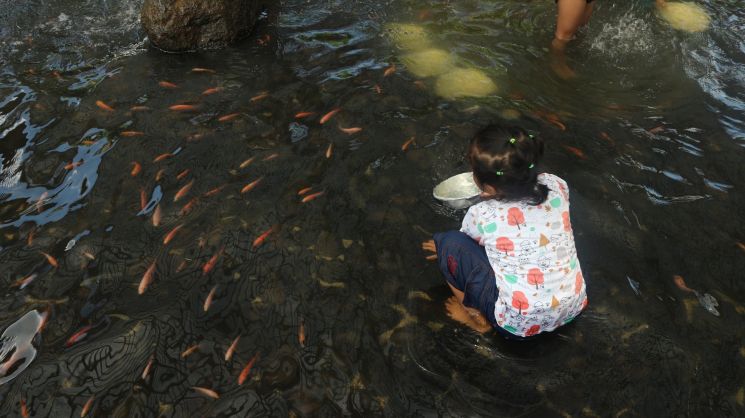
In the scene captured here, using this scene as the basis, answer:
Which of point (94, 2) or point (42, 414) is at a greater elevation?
point (94, 2)

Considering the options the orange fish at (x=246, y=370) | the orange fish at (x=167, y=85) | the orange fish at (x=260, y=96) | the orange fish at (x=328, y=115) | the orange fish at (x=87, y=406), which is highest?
the orange fish at (x=167, y=85)

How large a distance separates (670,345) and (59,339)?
11.6 feet

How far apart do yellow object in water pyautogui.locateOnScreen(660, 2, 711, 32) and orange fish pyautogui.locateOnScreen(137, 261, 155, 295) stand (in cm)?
605

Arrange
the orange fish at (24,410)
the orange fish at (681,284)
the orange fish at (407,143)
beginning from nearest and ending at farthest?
1. the orange fish at (24,410)
2. the orange fish at (681,284)
3. the orange fish at (407,143)

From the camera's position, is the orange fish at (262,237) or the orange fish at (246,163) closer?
the orange fish at (262,237)

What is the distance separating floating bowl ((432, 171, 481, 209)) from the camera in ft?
11.2

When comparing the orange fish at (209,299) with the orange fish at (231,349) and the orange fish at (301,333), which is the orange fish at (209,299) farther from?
the orange fish at (301,333)

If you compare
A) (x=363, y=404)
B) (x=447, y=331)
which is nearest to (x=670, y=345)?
(x=447, y=331)

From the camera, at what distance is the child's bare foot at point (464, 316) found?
3.07 m

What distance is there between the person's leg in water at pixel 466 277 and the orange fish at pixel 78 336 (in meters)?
2.11

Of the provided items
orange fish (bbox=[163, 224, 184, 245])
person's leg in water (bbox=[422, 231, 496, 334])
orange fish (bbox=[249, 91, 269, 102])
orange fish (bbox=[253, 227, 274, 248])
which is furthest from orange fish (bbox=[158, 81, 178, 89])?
person's leg in water (bbox=[422, 231, 496, 334])

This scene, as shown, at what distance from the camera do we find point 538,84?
519cm

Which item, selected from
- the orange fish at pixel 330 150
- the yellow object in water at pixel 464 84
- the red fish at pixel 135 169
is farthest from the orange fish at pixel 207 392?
the yellow object in water at pixel 464 84

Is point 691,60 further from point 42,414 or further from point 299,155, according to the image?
point 42,414
